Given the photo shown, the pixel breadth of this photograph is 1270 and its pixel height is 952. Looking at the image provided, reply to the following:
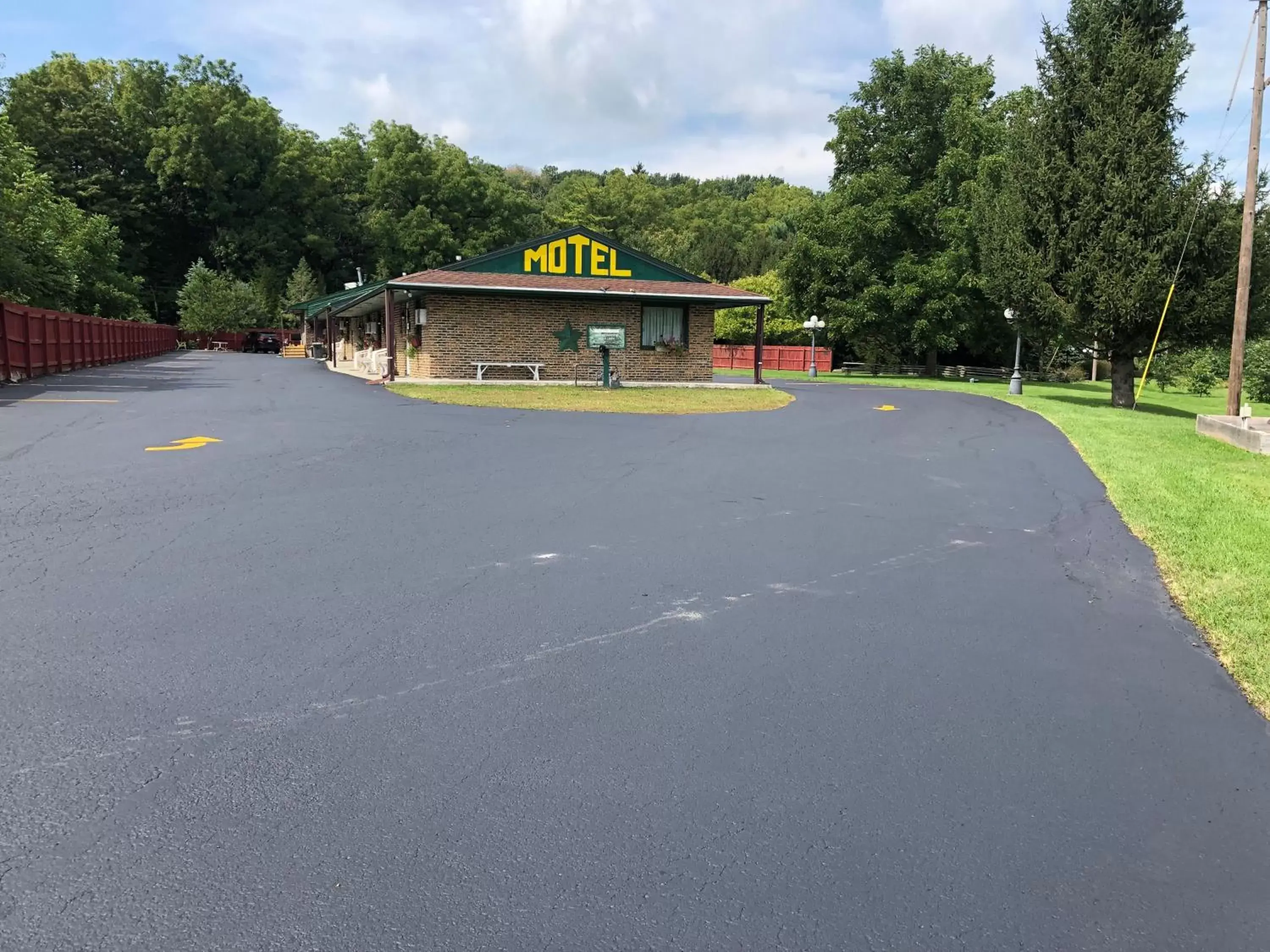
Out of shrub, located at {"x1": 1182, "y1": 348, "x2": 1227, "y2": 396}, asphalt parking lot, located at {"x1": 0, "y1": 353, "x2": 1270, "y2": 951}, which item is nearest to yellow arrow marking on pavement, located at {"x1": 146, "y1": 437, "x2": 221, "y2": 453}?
asphalt parking lot, located at {"x1": 0, "y1": 353, "x2": 1270, "y2": 951}

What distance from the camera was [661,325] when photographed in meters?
28.7

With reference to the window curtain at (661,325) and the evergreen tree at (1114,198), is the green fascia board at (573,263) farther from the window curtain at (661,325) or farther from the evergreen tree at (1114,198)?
the evergreen tree at (1114,198)

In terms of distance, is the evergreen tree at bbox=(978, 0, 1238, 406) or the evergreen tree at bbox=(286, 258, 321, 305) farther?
the evergreen tree at bbox=(286, 258, 321, 305)

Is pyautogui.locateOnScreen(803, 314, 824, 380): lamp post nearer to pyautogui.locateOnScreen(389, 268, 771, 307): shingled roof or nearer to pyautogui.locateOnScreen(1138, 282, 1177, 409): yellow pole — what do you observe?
pyautogui.locateOnScreen(389, 268, 771, 307): shingled roof

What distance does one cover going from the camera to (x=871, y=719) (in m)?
3.87

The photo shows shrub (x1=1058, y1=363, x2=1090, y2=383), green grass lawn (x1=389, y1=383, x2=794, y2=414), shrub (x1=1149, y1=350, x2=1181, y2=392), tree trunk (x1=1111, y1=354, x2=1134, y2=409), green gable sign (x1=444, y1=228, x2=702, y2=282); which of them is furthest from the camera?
shrub (x1=1058, y1=363, x2=1090, y2=383)

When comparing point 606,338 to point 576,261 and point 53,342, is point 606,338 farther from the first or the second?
point 53,342

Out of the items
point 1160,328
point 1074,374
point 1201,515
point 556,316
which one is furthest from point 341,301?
point 1074,374

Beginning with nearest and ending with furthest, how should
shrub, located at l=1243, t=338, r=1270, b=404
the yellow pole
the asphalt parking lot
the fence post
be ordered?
1. the asphalt parking lot
2. the yellow pole
3. the fence post
4. shrub, located at l=1243, t=338, r=1270, b=404

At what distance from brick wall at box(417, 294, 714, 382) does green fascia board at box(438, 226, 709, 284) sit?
1.42 meters

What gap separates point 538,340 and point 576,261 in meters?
3.20

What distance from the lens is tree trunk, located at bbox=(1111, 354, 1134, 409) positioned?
2547 centimetres

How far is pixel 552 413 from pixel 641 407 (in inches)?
98.2

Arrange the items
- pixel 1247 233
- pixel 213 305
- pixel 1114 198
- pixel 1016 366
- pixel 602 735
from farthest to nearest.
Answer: pixel 213 305 → pixel 1016 366 → pixel 1114 198 → pixel 1247 233 → pixel 602 735
